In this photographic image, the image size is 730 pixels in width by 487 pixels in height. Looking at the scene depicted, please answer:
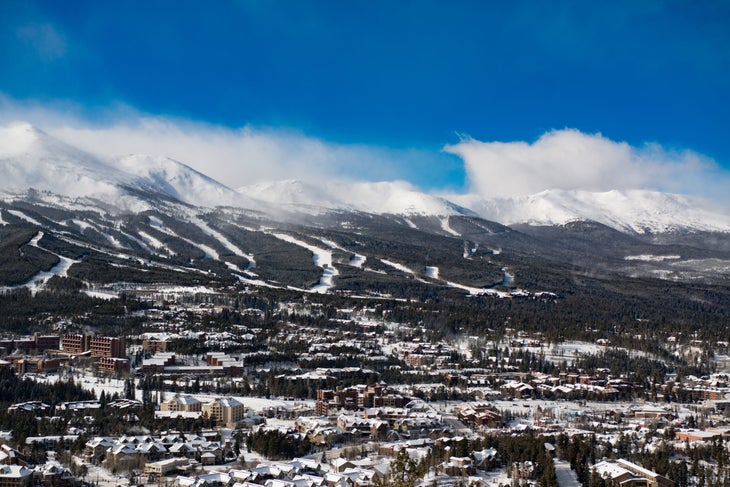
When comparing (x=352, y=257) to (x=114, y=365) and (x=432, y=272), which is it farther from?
(x=114, y=365)

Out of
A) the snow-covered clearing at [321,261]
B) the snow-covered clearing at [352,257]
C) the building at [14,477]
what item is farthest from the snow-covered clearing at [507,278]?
the building at [14,477]

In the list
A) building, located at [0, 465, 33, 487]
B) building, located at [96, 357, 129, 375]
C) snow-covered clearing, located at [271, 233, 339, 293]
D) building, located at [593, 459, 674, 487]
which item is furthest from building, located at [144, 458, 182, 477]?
snow-covered clearing, located at [271, 233, 339, 293]

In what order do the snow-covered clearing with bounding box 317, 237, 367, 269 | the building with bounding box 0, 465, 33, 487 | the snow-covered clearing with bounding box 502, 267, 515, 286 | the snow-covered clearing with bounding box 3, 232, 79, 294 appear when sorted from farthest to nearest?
the snow-covered clearing with bounding box 317, 237, 367, 269 → the snow-covered clearing with bounding box 502, 267, 515, 286 → the snow-covered clearing with bounding box 3, 232, 79, 294 → the building with bounding box 0, 465, 33, 487

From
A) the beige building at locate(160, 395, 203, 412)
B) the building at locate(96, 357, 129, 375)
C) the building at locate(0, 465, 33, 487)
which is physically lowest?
the building at locate(0, 465, 33, 487)

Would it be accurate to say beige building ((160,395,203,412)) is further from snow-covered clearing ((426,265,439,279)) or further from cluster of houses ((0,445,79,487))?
snow-covered clearing ((426,265,439,279))

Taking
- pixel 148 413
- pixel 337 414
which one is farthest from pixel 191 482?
pixel 337 414
